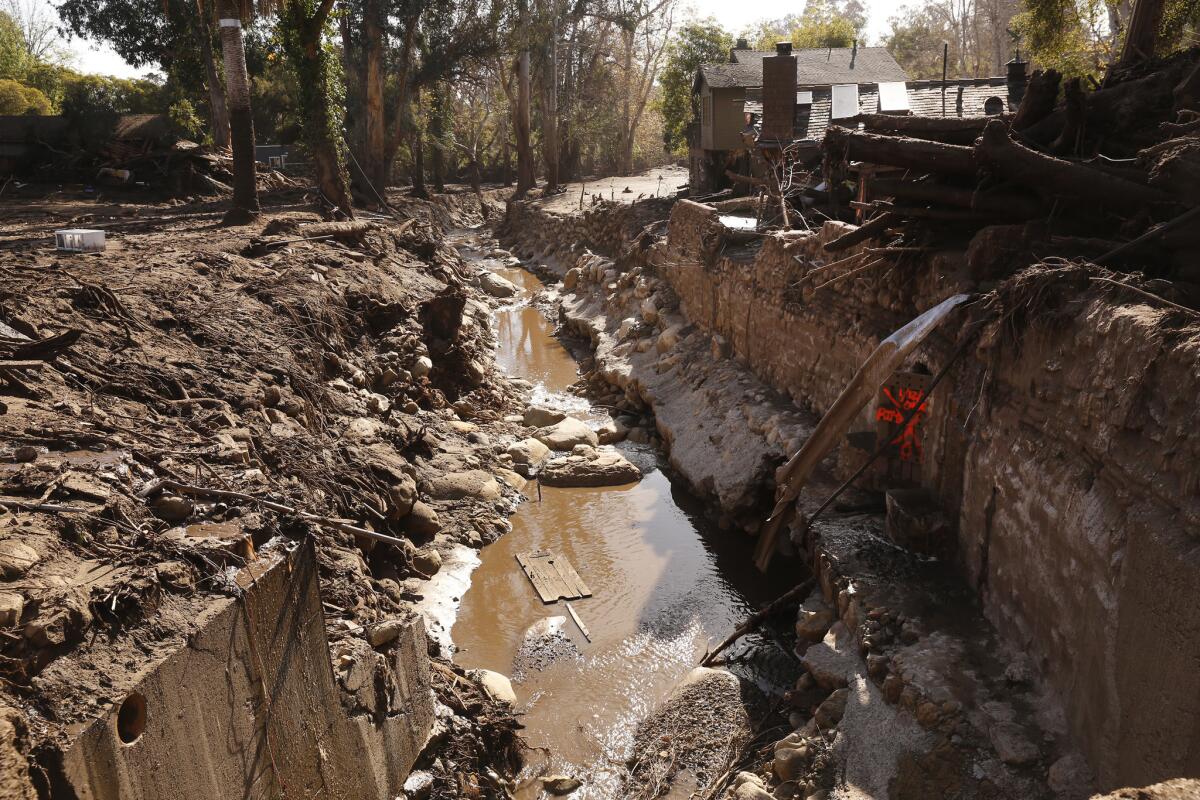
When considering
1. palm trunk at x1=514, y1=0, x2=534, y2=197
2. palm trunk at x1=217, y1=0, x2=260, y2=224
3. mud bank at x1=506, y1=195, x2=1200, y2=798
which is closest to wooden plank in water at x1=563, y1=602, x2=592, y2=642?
mud bank at x1=506, y1=195, x2=1200, y2=798

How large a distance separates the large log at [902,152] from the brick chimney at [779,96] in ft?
35.3

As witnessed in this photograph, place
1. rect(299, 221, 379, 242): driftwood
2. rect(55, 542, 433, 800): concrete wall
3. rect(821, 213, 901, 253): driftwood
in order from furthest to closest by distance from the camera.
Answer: rect(299, 221, 379, 242): driftwood
rect(821, 213, 901, 253): driftwood
rect(55, 542, 433, 800): concrete wall

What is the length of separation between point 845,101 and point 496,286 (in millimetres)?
8998

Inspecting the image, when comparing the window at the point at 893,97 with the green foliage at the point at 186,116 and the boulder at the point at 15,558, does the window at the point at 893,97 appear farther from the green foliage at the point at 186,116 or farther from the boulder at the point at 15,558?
the green foliage at the point at 186,116

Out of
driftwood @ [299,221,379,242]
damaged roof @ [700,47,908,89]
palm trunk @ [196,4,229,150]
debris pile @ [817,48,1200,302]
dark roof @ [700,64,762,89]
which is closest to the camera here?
debris pile @ [817,48,1200,302]

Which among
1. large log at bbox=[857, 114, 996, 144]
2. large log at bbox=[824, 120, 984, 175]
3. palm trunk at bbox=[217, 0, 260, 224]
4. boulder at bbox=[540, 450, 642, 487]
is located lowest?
boulder at bbox=[540, 450, 642, 487]

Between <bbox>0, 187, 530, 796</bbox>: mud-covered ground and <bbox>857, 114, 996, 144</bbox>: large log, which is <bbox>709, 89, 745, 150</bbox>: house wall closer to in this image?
<bbox>0, 187, 530, 796</bbox>: mud-covered ground

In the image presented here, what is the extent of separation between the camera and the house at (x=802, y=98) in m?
18.5

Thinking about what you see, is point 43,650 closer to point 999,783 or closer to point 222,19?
Answer: point 999,783

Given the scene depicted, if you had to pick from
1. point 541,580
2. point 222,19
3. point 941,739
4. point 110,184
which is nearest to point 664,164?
point 110,184

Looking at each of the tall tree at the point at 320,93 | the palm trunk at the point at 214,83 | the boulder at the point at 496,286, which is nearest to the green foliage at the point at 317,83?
the tall tree at the point at 320,93

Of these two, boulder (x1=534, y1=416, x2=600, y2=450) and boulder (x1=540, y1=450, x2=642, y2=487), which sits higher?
boulder (x1=534, y1=416, x2=600, y2=450)

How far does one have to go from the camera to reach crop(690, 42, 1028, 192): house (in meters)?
18.5

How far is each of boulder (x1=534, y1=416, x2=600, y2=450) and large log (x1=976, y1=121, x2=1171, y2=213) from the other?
21.6 feet
